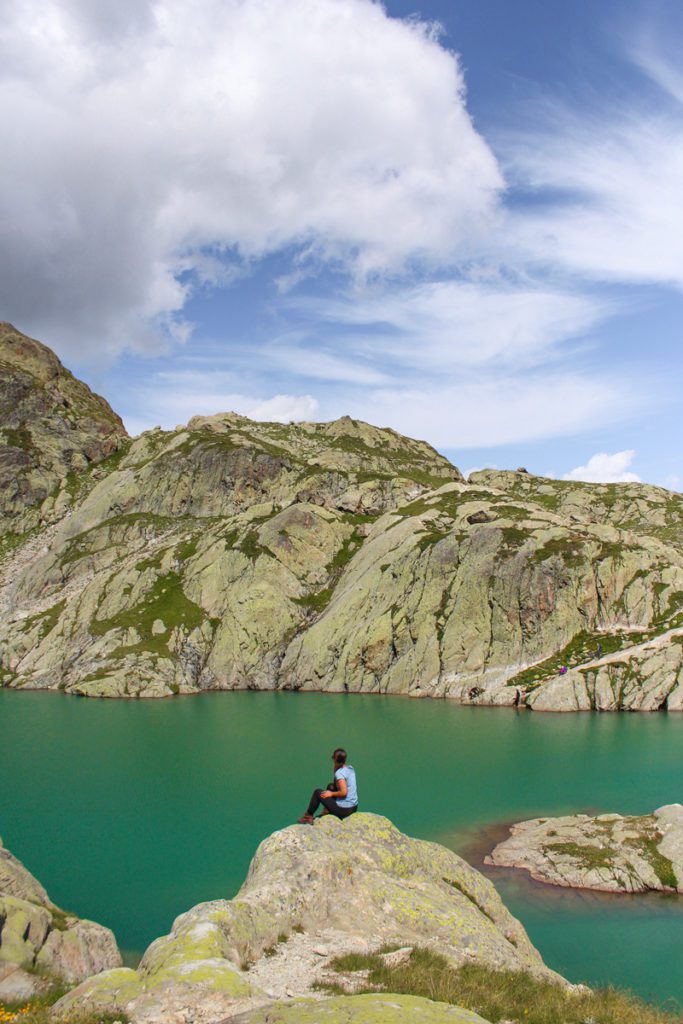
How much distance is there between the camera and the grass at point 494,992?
1509 cm

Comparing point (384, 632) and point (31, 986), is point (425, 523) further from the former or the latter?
point (31, 986)

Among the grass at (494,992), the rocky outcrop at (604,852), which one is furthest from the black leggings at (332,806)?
the rocky outcrop at (604,852)

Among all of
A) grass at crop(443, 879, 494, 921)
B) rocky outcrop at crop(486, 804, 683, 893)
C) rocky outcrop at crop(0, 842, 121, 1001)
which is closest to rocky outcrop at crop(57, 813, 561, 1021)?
grass at crop(443, 879, 494, 921)

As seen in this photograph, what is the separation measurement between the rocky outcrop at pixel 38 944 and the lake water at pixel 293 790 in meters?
7.17

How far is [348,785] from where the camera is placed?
2656 cm

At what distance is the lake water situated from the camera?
3791 cm

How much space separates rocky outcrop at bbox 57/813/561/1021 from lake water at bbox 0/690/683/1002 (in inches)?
518

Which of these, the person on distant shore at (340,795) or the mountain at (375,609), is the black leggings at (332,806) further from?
the mountain at (375,609)

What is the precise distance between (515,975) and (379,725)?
7875 centimetres

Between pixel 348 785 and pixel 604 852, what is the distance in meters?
28.6

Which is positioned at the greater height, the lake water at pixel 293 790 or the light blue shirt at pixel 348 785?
the light blue shirt at pixel 348 785

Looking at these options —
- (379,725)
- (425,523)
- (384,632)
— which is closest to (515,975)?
(379,725)

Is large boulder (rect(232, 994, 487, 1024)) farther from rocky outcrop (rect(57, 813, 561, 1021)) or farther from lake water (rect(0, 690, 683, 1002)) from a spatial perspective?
lake water (rect(0, 690, 683, 1002))

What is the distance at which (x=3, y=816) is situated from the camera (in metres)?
57.3
